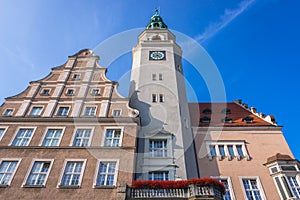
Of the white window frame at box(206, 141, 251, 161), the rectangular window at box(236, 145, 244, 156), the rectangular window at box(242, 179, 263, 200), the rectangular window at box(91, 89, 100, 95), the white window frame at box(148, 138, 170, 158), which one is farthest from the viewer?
the rectangular window at box(91, 89, 100, 95)

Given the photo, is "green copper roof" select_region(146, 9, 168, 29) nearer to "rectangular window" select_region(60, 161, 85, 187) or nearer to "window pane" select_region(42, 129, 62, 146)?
"window pane" select_region(42, 129, 62, 146)

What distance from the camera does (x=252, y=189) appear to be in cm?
1884

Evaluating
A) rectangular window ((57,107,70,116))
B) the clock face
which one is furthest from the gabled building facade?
the clock face

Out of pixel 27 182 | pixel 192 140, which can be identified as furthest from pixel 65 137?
pixel 192 140

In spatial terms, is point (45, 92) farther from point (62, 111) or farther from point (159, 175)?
point (159, 175)

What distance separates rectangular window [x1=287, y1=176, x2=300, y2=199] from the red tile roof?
6.83m

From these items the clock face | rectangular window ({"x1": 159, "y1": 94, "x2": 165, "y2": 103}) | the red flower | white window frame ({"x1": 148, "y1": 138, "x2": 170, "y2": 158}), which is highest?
the clock face

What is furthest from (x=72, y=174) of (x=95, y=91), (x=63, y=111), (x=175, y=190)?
(x=95, y=91)

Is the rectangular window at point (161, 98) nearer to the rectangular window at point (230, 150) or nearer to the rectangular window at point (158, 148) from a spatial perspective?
the rectangular window at point (158, 148)

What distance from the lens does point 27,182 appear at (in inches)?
619

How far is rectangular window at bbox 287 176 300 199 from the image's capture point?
17797mm

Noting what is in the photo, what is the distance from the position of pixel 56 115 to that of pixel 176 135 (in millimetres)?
11645

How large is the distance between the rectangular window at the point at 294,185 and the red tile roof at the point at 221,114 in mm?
6827

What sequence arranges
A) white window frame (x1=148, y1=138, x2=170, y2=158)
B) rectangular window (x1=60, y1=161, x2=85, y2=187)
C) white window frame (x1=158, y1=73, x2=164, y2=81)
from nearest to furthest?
1. rectangular window (x1=60, y1=161, x2=85, y2=187)
2. white window frame (x1=148, y1=138, x2=170, y2=158)
3. white window frame (x1=158, y1=73, x2=164, y2=81)
